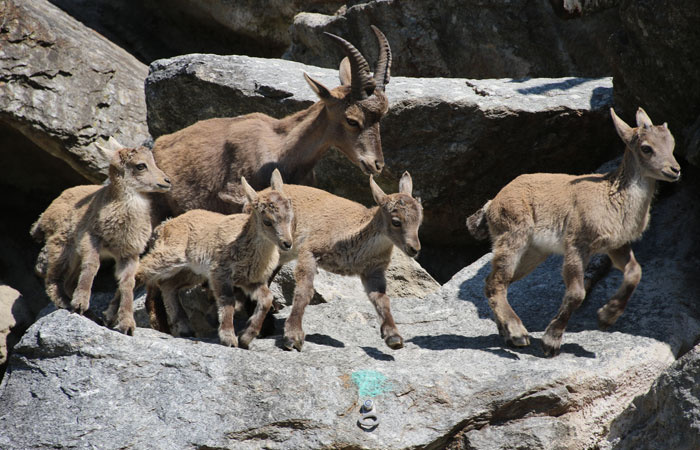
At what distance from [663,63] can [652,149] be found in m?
1.14

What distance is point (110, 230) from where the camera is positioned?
7.27 metres

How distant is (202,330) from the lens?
8273 millimetres

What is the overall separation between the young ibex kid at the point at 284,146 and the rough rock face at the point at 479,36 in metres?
2.94

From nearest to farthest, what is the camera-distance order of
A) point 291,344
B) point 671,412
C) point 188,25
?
1. point 671,412
2. point 291,344
3. point 188,25

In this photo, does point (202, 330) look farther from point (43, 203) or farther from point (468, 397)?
point (43, 203)

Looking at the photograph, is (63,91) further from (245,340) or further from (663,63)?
(663,63)

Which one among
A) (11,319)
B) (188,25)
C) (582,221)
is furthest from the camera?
(188,25)

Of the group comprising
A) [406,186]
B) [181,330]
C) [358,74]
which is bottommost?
[181,330]

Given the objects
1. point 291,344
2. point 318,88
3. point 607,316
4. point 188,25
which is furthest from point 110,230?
point 188,25

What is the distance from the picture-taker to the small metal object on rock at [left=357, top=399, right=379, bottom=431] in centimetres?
609

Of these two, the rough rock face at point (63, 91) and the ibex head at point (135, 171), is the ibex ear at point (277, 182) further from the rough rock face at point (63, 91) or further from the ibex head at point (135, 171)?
the rough rock face at point (63, 91)

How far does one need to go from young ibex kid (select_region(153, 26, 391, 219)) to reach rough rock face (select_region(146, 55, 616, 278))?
785mm

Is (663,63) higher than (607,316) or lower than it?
higher

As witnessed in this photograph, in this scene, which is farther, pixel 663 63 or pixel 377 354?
pixel 663 63
